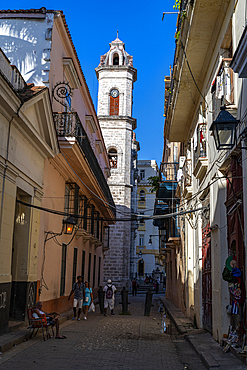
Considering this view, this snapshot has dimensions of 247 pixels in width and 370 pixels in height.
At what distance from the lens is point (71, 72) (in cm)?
1512

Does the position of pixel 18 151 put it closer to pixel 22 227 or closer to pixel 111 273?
pixel 22 227

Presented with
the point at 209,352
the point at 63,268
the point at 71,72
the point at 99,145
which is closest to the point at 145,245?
the point at 99,145

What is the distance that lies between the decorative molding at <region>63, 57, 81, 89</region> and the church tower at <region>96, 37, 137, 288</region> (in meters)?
21.6

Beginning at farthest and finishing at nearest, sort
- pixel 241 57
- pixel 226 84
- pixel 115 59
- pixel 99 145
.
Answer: pixel 115 59
pixel 99 145
pixel 226 84
pixel 241 57

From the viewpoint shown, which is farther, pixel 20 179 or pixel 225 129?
pixel 20 179

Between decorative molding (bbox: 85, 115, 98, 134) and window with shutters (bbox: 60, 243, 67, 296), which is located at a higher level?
decorative molding (bbox: 85, 115, 98, 134)

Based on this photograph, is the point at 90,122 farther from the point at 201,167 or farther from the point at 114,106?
the point at 114,106

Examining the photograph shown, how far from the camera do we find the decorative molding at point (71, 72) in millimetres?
14461

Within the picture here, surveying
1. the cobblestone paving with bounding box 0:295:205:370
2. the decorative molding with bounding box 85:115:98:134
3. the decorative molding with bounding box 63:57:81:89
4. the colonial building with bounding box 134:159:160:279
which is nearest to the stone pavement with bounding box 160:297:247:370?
the cobblestone paving with bounding box 0:295:205:370

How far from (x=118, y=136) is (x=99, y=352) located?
105ft

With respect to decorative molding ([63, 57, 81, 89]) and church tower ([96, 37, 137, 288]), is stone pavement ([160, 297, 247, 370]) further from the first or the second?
church tower ([96, 37, 137, 288])

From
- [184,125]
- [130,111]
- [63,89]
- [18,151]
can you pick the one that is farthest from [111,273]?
[18,151]

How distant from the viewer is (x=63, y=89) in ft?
43.4

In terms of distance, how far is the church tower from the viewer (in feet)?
122
